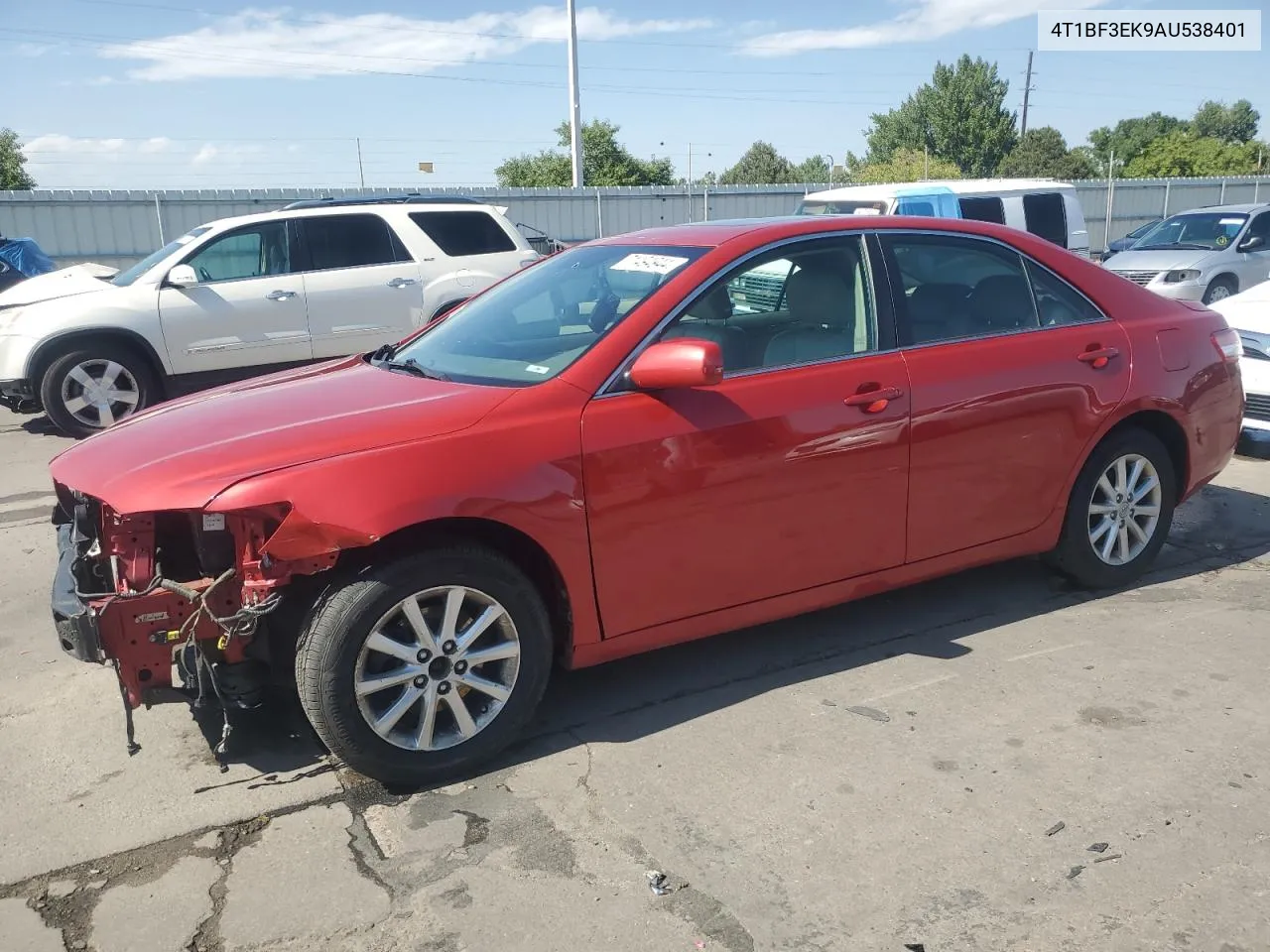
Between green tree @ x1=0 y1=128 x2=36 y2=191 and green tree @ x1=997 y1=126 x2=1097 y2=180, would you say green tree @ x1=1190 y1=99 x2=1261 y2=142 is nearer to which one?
green tree @ x1=997 y1=126 x2=1097 y2=180

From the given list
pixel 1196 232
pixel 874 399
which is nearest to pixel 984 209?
pixel 1196 232

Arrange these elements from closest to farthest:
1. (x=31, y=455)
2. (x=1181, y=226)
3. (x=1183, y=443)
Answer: (x=1183, y=443) → (x=31, y=455) → (x=1181, y=226)

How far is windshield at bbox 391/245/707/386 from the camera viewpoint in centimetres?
378

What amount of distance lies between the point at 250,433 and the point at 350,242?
6933mm

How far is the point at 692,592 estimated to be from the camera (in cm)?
369

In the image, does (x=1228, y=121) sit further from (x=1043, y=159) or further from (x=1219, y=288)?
(x=1219, y=288)

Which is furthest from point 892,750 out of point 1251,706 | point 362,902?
point 362,902

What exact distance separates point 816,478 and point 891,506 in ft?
1.31

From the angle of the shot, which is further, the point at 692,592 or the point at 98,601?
the point at 692,592

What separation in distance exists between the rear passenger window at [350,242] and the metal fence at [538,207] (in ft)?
18.4

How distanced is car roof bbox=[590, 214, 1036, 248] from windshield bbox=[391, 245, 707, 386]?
84 mm

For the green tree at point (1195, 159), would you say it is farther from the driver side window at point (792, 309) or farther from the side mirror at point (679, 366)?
the side mirror at point (679, 366)

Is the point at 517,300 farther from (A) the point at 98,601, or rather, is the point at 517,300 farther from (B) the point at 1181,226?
(B) the point at 1181,226

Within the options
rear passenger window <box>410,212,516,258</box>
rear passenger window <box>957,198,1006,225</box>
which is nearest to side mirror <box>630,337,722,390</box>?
rear passenger window <box>410,212,516,258</box>
